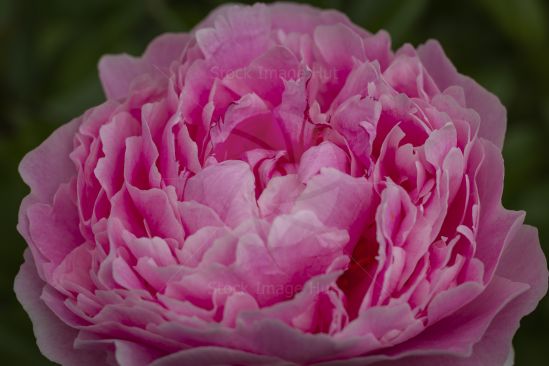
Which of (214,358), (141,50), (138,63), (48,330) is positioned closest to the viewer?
(214,358)

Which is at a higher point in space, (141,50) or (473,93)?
(473,93)

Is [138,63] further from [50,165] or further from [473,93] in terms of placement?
[473,93]

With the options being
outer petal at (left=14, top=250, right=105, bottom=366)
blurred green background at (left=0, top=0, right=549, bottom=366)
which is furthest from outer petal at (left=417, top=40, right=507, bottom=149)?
outer petal at (left=14, top=250, right=105, bottom=366)

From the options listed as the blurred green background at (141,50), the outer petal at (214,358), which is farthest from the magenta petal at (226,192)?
the blurred green background at (141,50)

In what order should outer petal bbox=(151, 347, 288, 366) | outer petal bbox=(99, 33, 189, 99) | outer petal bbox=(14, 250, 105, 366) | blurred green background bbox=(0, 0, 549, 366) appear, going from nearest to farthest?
outer petal bbox=(151, 347, 288, 366) → outer petal bbox=(14, 250, 105, 366) → outer petal bbox=(99, 33, 189, 99) → blurred green background bbox=(0, 0, 549, 366)

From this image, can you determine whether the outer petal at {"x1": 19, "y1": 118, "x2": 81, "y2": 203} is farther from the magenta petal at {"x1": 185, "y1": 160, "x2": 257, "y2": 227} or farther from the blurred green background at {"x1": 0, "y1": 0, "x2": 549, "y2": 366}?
the blurred green background at {"x1": 0, "y1": 0, "x2": 549, "y2": 366}

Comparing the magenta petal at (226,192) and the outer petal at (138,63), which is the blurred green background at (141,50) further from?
the magenta petal at (226,192)

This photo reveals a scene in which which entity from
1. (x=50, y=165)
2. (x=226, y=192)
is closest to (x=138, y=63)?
(x=50, y=165)

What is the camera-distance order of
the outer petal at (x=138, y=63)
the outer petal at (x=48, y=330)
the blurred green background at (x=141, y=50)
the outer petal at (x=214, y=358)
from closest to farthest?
the outer petal at (x=214, y=358) < the outer petal at (x=48, y=330) < the outer petal at (x=138, y=63) < the blurred green background at (x=141, y=50)

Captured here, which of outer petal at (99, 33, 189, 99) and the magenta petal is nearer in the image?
the magenta petal

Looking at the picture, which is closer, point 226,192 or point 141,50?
point 226,192
